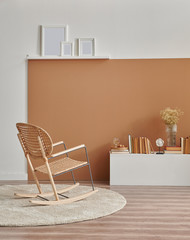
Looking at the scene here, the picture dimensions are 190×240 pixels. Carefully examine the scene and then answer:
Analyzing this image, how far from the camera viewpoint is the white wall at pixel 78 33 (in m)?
5.27

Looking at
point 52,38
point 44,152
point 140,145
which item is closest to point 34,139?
point 44,152

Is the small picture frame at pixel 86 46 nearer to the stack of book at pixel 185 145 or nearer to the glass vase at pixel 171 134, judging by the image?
the glass vase at pixel 171 134

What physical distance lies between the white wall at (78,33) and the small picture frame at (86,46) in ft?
0.26

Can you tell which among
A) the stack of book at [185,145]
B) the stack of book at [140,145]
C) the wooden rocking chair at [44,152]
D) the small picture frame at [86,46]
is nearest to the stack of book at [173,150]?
the stack of book at [185,145]

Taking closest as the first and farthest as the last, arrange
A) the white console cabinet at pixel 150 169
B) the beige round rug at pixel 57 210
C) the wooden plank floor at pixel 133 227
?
the wooden plank floor at pixel 133 227
the beige round rug at pixel 57 210
the white console cabinet at pixel 150 169

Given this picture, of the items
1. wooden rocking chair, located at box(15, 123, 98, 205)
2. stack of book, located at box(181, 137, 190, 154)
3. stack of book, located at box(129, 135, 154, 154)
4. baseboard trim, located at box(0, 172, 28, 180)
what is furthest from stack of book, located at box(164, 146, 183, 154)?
baseboard trim, located at box(0, 172, 28, 180)

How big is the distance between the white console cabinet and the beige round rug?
62 cm

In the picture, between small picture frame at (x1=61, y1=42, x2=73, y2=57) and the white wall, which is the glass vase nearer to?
the white wall

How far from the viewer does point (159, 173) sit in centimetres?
485

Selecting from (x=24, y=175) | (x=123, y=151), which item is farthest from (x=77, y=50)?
(x=24, y=175)

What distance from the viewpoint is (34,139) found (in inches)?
143

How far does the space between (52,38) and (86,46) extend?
514 millimetres

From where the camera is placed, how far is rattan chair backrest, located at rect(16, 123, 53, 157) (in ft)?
11.6

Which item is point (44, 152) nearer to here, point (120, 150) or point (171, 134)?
point (120, 150)
